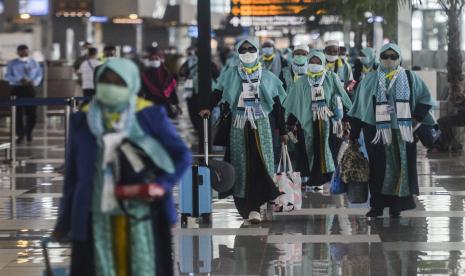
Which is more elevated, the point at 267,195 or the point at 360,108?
the point at 360,108

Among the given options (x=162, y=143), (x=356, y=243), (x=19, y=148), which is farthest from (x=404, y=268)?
(x=19, y=148)

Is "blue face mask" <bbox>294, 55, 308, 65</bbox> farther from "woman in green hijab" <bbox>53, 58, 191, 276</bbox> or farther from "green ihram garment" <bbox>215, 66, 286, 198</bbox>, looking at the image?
"woman in green hijab" <bbox>53, 58, 191, 276</bbox>

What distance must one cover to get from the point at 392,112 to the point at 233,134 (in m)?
1.63

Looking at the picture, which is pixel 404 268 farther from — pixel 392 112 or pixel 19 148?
pixel 19 148

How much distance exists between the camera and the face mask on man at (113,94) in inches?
270

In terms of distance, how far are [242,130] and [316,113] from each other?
10.3 ft

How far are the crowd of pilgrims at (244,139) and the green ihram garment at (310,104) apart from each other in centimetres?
1

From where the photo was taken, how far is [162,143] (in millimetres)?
7145

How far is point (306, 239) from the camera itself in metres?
12.5

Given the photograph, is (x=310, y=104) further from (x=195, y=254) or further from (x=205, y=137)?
(x=195, y=254)

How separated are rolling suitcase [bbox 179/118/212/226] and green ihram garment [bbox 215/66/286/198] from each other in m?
0.36

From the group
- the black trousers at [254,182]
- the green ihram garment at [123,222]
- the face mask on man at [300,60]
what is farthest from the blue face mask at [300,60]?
the green ihram garment at [123,222]

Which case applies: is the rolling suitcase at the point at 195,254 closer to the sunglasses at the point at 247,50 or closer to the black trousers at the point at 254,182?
the black trousers at the point at 254,182

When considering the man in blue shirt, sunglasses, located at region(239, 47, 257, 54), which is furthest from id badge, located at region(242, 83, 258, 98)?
the man in blue shirt
